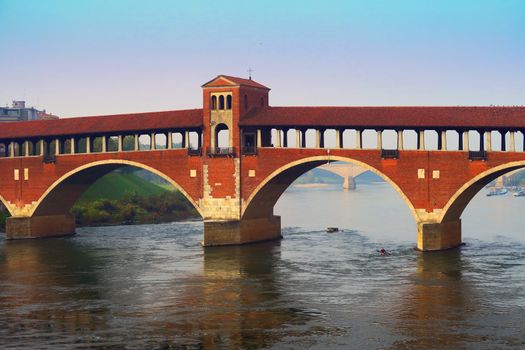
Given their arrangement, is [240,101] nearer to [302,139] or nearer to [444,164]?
[302,139]

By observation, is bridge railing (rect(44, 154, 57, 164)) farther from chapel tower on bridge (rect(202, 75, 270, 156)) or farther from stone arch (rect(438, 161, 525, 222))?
stone arch (rect(438, 161, 525, 222))

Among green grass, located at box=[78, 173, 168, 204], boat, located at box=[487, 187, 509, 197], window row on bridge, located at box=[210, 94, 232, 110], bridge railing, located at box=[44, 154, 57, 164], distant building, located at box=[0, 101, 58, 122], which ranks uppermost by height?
distant building, located at box=[0, 101, 58, 122]

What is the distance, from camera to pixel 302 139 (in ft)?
234

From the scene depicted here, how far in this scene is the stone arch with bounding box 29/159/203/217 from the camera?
78.9 metres

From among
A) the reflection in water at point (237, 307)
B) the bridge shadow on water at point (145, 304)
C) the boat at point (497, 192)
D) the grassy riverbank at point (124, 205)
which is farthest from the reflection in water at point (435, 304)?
the boat at point (497, 192)

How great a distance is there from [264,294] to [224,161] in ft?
79.3

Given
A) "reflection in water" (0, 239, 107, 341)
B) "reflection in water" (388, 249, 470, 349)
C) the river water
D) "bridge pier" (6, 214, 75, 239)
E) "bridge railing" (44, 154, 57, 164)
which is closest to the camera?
"reflection in water" (388, 249, 470, 349)

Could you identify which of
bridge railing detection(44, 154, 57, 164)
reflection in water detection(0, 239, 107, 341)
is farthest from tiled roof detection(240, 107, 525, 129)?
bridge railing detection(44, 154, 57, 164)

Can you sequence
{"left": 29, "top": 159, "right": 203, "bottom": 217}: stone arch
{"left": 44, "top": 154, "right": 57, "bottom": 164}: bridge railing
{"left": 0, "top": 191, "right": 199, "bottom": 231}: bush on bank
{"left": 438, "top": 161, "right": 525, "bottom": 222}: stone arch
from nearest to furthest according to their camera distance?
{"left": 438, "top": 161, "right": 525, "bottom": 222}: stone arch → {"left": 29, "top": 159, "right": 203, "bottom": 217}: stone arch → {"left": 44, "top": 154, "right": 57, "bottom": 164}: bridge railing → {"left": 0, "top": 191, "right": 199, "bottom": 231}: bush on bank

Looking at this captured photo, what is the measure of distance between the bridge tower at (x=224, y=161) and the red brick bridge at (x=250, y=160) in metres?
0.08

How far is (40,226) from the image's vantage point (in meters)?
84.4

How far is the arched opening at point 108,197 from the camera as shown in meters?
81.2

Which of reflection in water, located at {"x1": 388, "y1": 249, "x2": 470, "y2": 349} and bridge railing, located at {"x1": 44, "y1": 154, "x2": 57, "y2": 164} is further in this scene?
bridge railing, located at {"x1": 44, "y1": 154, "x2": 57, "y2": 164}

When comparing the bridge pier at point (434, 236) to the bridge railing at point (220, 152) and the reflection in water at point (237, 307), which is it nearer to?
the reflection in water at point (237, 307)
